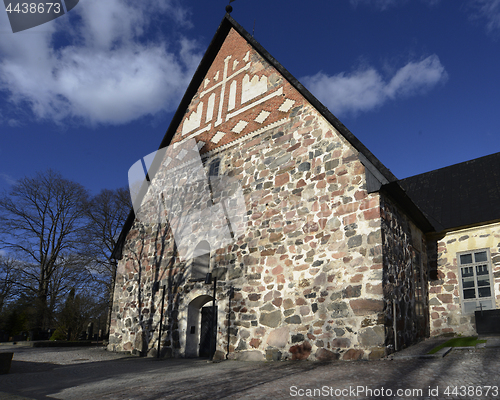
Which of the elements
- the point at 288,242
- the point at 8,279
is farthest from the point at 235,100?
the point at 8,279

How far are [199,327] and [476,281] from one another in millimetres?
7650

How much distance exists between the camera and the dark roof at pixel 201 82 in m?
7.79

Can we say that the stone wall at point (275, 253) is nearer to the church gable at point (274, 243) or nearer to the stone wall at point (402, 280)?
the church gable at point (274, 243)

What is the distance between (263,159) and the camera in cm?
971

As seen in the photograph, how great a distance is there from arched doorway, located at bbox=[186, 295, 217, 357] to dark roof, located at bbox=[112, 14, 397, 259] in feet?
15.0

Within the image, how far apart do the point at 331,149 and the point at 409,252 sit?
3.26m

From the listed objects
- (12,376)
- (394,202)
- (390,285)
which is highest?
(394,202)

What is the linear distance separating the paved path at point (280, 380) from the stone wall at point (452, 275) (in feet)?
10.1

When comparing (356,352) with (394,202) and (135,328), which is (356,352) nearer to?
(394,202)

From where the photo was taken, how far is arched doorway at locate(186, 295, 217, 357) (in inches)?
392

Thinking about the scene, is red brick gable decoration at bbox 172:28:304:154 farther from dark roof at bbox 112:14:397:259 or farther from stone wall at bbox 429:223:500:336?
stone wall at bbox 429:223:500:336

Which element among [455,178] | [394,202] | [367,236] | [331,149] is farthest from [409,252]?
[455,178]

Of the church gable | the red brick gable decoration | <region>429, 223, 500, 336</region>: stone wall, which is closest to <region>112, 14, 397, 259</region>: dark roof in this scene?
the church gable

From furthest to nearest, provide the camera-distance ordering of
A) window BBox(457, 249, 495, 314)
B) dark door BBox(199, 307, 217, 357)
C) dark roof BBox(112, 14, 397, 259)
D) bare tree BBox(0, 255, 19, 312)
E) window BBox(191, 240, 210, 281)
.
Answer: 1. bare tree BBox(0, 255, 19, 312)
2. window BBox(191, 240, 210, 281)
3. dark door BBox(199, 307, 217, 357)
4. window BBox(457, 249, 495, 314)
5. dark roof BBox(112, 14, 397, 259)
